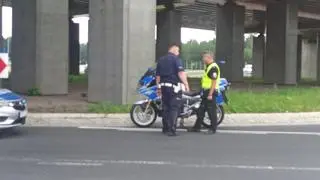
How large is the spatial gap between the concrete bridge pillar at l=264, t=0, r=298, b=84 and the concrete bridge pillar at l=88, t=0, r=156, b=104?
29404 millimetres

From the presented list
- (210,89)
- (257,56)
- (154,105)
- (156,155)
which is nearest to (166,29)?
(257,56)

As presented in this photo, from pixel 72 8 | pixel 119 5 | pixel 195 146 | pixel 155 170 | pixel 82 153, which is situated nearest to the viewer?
pixel 155 170

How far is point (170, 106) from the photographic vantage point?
13.5 m

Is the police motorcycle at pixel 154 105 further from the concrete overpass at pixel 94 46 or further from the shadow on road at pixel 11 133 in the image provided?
the concrete overpass at pixel 94 46

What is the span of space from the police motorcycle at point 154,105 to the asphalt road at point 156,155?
0.76 m

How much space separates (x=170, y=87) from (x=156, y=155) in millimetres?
3069

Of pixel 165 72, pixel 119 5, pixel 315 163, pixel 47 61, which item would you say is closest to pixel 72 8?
pixel 47 61

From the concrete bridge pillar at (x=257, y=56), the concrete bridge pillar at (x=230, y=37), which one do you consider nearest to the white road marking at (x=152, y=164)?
the concrete bridge pillar at (x=230, y=37)

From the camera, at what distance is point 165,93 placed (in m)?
13.6

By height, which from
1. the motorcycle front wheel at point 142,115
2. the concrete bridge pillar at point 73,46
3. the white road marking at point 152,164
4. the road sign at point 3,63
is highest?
the concrete bridge pillar at point 73,46

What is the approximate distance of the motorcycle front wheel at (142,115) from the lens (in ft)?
49.5

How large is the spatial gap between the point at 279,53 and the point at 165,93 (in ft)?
119

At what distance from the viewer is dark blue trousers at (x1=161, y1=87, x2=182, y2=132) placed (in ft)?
44.4

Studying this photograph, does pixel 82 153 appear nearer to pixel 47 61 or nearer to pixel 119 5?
pixel 119 5
